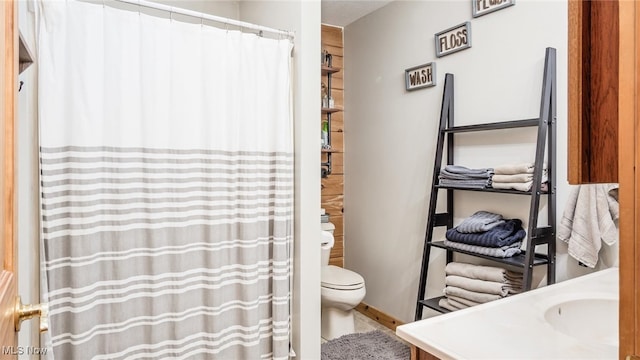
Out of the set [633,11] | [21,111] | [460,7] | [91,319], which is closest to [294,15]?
[460,7]

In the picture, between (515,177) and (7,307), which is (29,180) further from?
(515,177)

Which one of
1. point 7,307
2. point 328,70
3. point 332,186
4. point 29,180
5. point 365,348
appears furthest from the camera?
point 332,186

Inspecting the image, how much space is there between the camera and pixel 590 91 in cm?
45

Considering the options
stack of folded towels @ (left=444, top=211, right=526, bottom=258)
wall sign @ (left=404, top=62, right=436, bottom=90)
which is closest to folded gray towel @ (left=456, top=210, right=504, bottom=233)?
stack of folded towels @ (left=444, top=211, right=526, bottom=258)

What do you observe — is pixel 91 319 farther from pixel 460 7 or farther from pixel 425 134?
pixel 460 7

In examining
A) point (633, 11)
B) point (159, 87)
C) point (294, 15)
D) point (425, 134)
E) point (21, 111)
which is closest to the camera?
point (633, 11)

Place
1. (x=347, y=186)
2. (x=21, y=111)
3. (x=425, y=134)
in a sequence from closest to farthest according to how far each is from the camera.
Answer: (x=21, y=111) < (x=425, y=134) < (x=347, y=186)

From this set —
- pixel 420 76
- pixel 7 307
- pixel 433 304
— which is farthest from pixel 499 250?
pixel 7 307

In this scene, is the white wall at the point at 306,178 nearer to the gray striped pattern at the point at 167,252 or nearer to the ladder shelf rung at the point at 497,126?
the gray striped pattern at the point at 167,252

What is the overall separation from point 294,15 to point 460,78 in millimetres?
1101

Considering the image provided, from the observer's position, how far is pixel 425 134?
2.77 m

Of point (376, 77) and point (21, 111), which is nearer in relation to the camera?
point (21, 111)

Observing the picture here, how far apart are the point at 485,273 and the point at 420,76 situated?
54.0 inches

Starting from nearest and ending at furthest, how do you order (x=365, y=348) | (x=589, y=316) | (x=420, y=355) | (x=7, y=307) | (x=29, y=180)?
1. (x=7, y=307)
2. (x=420, y=355)
3. (x=589, y=316)
4. (x=29, y=180)
5. (x=365, y=348)
